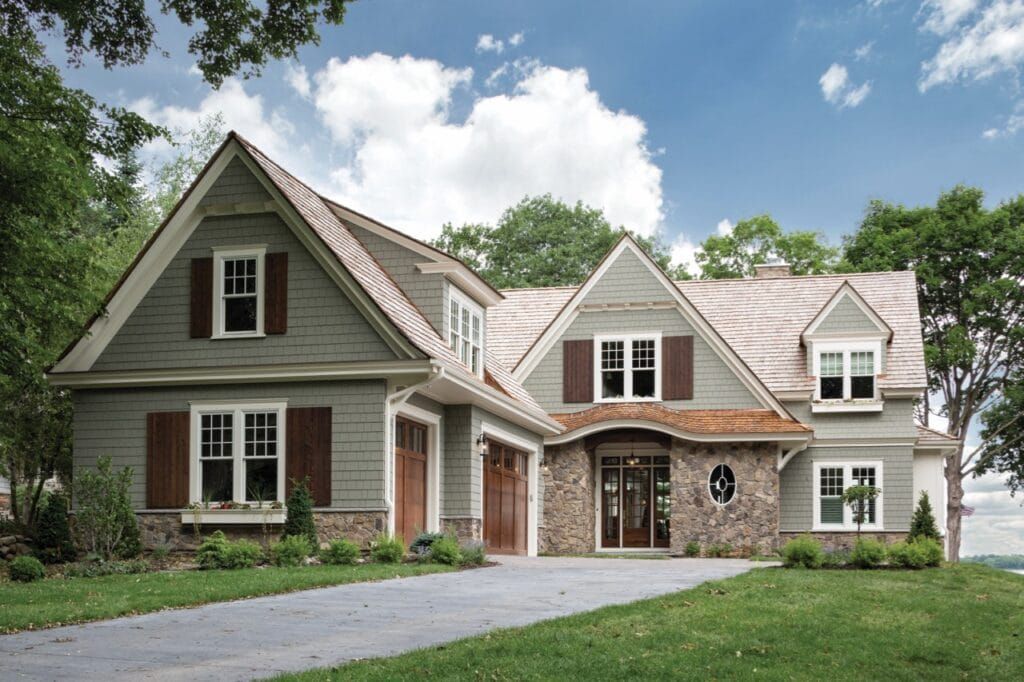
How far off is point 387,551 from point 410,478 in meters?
3.02

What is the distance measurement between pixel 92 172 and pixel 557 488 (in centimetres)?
1389

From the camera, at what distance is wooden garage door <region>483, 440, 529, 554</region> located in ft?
82.5

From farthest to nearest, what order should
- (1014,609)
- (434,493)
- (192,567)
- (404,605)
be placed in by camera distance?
(434,493) → (192,567) → (1014,609) → (404,605)

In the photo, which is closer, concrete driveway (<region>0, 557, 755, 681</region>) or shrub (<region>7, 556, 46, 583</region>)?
concrete driveway (<region>0, 557, 755, 681</region>)

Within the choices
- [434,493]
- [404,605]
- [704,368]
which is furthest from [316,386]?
[704,368]

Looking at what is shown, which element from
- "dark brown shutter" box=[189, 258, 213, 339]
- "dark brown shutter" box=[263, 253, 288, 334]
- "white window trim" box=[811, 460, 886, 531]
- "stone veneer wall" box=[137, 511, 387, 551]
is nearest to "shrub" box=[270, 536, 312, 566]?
"stone veneer wall" box=[137, 511, 387, 551]

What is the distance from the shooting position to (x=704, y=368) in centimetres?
3094

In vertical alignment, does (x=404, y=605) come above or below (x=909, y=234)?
below

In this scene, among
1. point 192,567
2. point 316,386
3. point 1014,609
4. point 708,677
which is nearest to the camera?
point 708,677

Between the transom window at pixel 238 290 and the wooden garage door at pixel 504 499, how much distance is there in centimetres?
605

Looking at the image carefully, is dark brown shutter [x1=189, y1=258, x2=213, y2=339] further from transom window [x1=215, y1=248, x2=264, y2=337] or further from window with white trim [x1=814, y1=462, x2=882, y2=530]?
window with white trim [x1=814, y1=462, x2=882, y2=530]

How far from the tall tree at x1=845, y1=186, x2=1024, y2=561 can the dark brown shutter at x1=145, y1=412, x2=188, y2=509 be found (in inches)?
1046

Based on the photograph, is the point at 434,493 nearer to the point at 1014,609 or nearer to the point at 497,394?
the point at 497,394

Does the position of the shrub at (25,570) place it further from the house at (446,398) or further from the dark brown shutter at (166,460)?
the dark brown shutter at (166,460)
